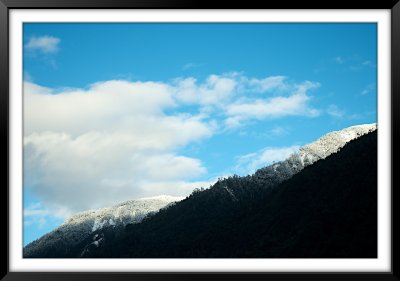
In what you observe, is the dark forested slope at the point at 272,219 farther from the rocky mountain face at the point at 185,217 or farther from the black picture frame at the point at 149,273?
the black picture frame at the point at 149,273

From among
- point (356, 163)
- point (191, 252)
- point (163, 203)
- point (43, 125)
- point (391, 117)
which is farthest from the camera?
point (163, 203)

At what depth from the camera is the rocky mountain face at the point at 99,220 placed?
998 cm

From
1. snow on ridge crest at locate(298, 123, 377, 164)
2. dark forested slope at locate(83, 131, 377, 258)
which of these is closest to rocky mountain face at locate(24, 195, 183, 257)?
dark forested slope at locate(83, 131, 377, 258)

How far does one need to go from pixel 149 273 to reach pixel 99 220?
882 centimetres

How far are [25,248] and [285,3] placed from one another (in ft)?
6.07

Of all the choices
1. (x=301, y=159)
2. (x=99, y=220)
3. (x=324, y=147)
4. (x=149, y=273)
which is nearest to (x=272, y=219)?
(x=301, y=159)

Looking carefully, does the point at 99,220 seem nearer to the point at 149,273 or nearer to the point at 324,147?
the point at 324,147

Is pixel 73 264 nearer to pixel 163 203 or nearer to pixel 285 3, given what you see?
pixel 285 3

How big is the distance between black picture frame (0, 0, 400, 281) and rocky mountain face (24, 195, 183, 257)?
692cm

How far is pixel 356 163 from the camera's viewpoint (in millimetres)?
8242

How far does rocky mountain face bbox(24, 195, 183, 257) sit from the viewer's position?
32.8 feet

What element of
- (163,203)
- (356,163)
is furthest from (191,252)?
(356,163)

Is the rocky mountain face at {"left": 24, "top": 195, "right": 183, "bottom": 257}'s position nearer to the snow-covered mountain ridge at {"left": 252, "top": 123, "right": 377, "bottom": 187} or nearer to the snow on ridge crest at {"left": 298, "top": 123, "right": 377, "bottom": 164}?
the snow-covered mountain ridge at {"left": 252, "top": 123, "right": 377, "bottom": 187}

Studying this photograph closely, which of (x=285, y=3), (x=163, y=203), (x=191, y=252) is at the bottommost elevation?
(x=191, y=252)
